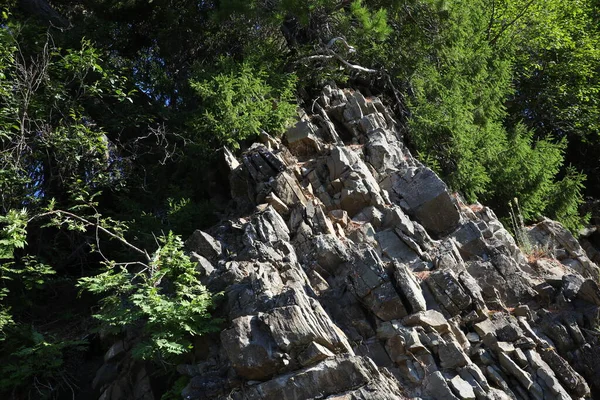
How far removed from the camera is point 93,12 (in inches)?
642

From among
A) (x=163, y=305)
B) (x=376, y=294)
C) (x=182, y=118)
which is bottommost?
(x=376, y=294)

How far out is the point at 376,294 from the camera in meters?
9.20

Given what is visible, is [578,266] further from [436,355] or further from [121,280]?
[121,280]

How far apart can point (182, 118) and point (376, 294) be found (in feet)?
20.7

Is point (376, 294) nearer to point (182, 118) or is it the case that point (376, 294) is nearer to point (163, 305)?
point (163, 305)

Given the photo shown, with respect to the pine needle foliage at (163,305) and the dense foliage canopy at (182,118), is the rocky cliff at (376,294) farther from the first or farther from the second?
the dense foliage canopy at (182,118)

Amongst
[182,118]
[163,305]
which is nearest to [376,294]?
[163,305]

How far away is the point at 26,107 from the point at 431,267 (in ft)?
24.1

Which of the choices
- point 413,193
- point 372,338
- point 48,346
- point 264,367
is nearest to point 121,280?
point 48,346

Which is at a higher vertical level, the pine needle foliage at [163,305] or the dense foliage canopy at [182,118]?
the dense foliage canopy at [182,118]

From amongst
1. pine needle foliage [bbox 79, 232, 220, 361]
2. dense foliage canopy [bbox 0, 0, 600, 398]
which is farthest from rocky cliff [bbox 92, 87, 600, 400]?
dense foliage canopy [bbox 0, 0, 600, 398]

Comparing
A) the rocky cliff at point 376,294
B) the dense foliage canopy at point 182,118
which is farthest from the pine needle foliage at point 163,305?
the rocky cliff at point 376,294

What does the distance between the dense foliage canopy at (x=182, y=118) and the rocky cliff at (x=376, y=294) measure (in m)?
0.75

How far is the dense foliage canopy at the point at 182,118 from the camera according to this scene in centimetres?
1000
